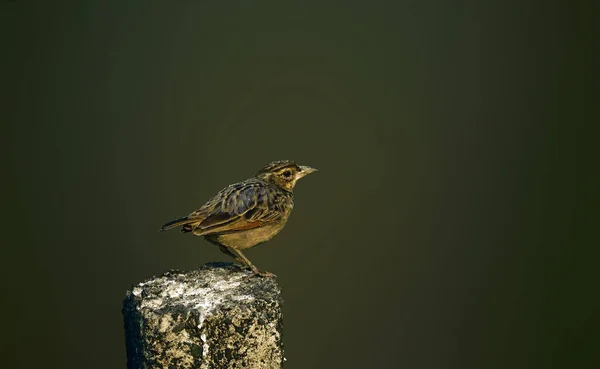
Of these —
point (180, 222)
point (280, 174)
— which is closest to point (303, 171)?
point (280, 174)

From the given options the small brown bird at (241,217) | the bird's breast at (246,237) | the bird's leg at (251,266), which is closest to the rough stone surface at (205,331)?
the bird's leg at (251,266)

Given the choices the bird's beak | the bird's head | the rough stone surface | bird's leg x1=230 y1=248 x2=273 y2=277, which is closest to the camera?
the rough stone surface

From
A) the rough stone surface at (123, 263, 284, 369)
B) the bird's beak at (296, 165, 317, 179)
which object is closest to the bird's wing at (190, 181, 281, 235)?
the bird's beak at (296, 165, 317, 179)

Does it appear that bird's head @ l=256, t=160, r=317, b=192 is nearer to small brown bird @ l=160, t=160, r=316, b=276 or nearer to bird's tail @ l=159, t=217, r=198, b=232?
small brown bird @ l=160, t=160, r=316, b=276

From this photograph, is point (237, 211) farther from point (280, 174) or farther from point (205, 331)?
point (205, 331)

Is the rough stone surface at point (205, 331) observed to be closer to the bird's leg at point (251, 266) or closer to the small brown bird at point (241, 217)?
the bird's leg at point (251, 266)

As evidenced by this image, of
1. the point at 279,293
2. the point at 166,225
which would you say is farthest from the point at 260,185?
the point at 279,293

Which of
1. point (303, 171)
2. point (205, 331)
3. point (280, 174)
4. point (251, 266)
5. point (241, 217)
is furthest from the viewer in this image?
point (303, 171)
